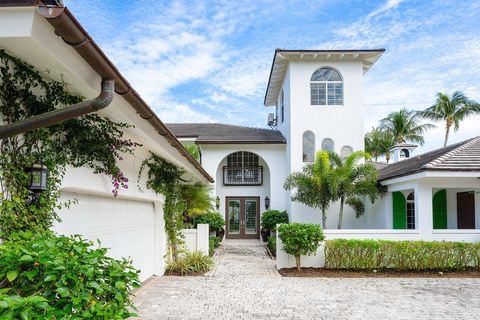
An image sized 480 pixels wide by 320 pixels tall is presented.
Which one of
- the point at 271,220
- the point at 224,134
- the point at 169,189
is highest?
the point at 224,134

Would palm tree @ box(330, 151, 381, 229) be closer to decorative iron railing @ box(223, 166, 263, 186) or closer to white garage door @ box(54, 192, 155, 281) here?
decorative iron railing @ box(223, 166, 263, 186)

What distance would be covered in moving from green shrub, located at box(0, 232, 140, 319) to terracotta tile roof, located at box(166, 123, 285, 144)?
18391 mm

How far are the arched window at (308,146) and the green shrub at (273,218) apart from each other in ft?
9.66

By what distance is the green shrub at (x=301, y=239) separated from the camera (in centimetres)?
1167

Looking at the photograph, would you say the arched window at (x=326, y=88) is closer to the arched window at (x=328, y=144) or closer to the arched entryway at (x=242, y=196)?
the arched window at (x=328, y=144)

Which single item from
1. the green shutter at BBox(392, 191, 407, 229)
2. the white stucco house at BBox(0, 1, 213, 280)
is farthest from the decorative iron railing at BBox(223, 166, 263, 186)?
the white stucco house at BBox(0, 1, 213, 280)

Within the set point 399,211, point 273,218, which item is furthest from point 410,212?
point 273,218

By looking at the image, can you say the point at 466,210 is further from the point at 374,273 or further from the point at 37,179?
the point at 37,179

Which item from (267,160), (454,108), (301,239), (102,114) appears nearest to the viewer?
(102,114)

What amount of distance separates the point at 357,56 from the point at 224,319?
49.7ft

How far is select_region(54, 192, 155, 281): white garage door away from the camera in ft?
18.5

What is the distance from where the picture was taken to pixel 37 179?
13.3 ft

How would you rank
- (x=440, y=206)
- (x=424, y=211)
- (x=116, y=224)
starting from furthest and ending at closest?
(x=440, y=206) → (x=424, y=211) → (x=116, y=224)

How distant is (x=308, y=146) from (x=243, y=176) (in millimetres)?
4613
